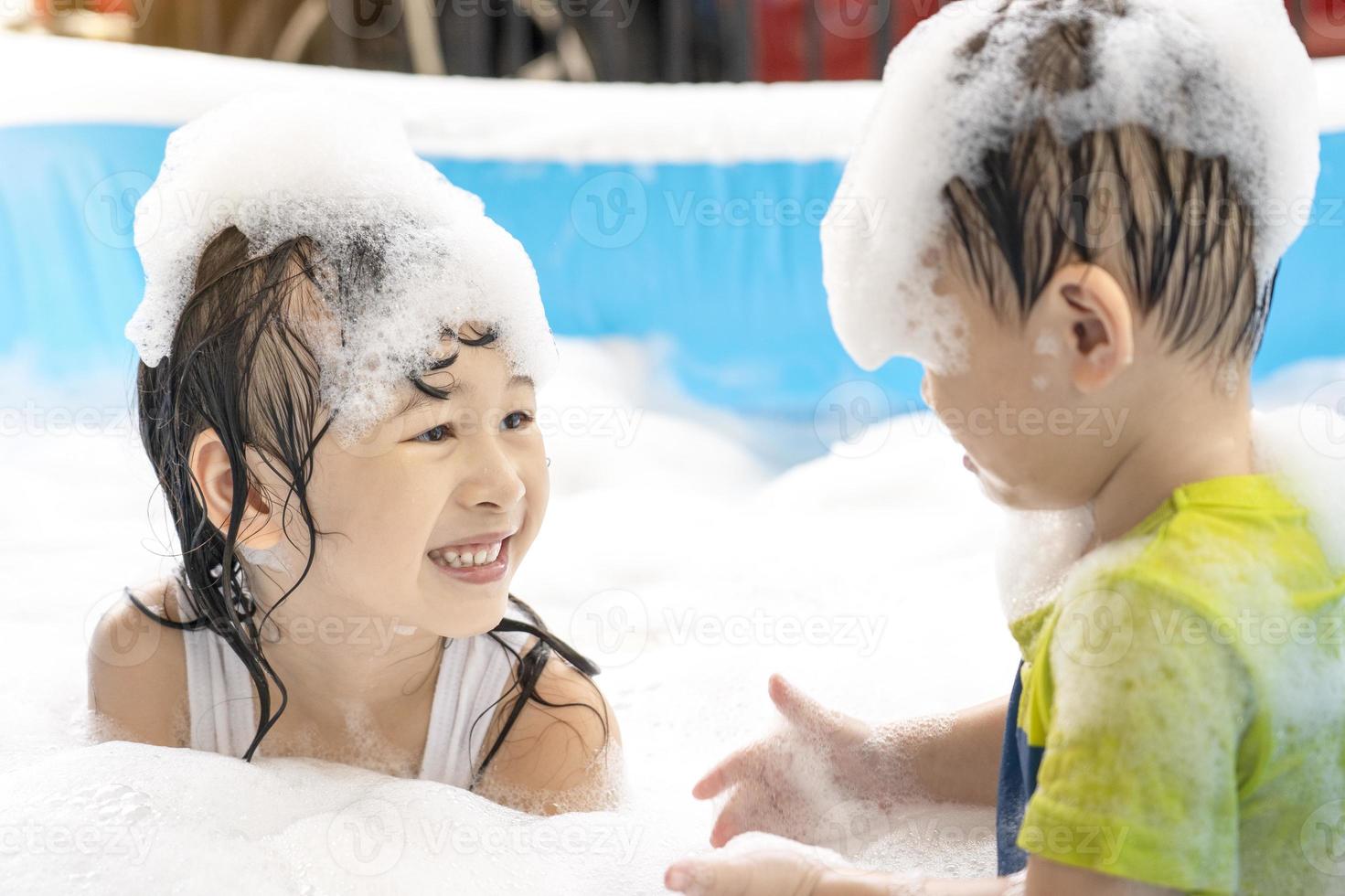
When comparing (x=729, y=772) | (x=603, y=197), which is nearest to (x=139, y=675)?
(x=729, y=772)

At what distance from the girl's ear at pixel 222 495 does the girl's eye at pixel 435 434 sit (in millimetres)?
154

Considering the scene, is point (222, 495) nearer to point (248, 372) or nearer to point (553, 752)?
point (248, 372)

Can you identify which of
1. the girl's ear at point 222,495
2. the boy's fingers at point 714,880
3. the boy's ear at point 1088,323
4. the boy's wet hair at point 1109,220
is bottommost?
the boy's fingers at point 714,880

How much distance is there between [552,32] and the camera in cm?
331

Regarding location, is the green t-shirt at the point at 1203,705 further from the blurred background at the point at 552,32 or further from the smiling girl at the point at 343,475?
the blurred background at the point at 552,32

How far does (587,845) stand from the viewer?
1194mm

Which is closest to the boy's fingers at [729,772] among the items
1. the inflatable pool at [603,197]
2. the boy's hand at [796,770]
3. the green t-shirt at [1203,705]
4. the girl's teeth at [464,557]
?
the boy's hand at [796,770]

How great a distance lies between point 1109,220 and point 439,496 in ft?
1.92

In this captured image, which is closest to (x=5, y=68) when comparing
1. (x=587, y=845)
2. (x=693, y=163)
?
(x=693, y=163)

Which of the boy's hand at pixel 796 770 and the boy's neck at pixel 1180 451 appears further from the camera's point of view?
the boy's hand at pixel 796 770

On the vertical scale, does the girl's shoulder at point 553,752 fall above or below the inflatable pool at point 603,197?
below

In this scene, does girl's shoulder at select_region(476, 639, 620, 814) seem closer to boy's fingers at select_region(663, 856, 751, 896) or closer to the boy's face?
boy's fingers at select_region(663, 856, 751, 896)

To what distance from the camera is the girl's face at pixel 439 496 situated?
1.09 metres

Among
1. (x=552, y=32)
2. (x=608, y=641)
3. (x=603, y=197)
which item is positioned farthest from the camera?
(x=552, y=32)
